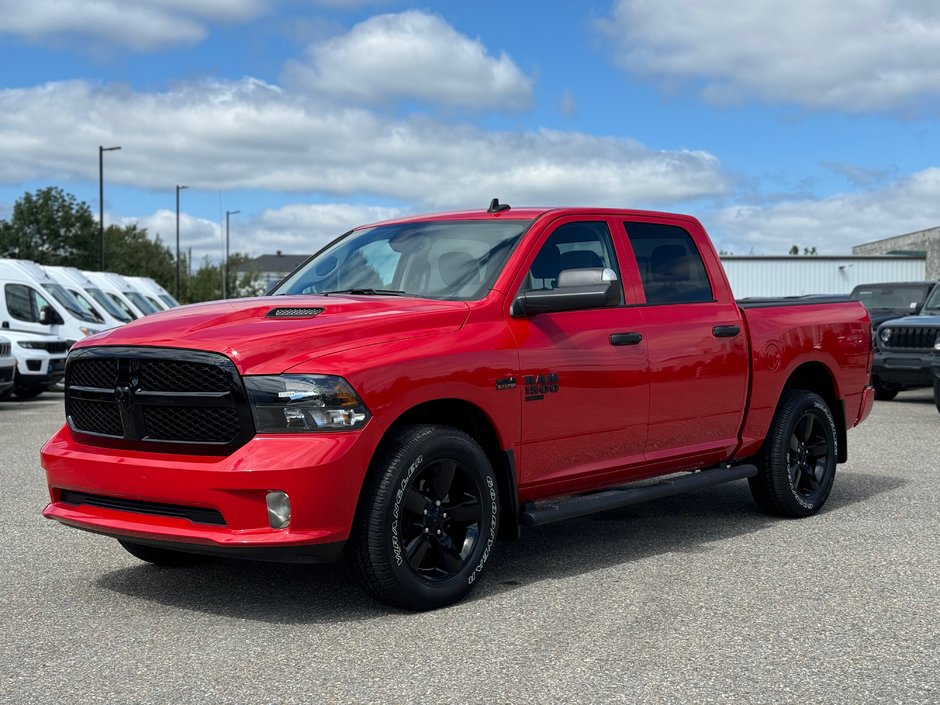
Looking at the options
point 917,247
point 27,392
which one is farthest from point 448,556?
point 917,247

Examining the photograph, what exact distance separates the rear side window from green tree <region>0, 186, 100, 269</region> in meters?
72.7

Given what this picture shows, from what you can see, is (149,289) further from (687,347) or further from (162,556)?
(687,347)

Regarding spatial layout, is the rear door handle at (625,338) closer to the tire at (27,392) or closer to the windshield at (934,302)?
the windshield at (934,302)

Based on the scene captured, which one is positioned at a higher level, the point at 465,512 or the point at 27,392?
the point at 465,512

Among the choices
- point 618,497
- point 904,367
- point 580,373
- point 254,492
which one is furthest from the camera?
point 904,367

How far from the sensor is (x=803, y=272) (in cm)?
5762

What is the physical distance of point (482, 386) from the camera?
5.75m

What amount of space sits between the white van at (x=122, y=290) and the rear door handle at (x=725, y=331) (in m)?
23.4

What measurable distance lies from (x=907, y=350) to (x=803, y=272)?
4209cm

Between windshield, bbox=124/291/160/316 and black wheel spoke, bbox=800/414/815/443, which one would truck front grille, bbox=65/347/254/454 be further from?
windshield, bbox=124/291/160/316

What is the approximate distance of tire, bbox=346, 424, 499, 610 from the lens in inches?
208

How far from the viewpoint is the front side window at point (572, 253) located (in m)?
6.39

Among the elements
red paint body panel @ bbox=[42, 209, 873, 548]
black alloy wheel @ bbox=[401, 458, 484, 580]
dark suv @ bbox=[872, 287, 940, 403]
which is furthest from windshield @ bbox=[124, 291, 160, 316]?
black alloy wheel @ bbox=[401, 458, 484, 580]

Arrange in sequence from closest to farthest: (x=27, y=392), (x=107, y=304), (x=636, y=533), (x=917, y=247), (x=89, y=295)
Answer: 1. (x=636, y=533)
2. (x=27, y=392)
3. (x=89, y=295)
4. (x=107, y=304)
5. (x=917, y=247)
